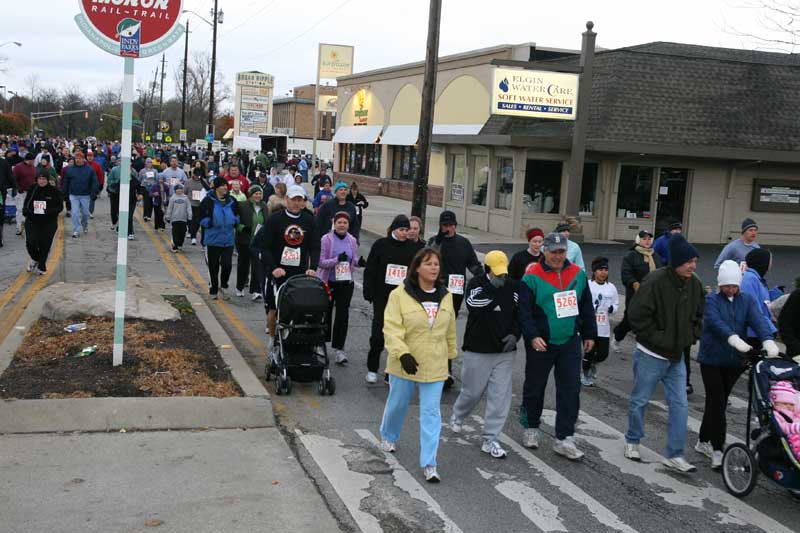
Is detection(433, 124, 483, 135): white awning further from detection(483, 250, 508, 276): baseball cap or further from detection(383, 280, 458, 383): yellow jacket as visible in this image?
detection(383, 280, 458, 383): yellow jacket

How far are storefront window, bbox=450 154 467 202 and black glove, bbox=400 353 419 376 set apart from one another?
22.1m

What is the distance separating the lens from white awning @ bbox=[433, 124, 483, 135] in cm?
3209

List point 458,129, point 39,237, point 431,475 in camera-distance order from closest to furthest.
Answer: point 431,475, point 39,237, point 458,129

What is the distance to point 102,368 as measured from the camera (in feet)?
26.9

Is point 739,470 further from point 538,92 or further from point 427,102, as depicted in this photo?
point 538,92

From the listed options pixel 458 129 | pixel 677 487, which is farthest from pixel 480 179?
pixel 677 487

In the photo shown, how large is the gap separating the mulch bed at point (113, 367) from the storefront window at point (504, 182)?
53.2ft

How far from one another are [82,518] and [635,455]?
4.27 m

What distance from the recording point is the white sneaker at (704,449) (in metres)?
7.28

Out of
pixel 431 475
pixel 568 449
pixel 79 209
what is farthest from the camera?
pixel 79 209

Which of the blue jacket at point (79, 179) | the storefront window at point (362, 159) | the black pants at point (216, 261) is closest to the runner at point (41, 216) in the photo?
the black pants at point (216, 261)

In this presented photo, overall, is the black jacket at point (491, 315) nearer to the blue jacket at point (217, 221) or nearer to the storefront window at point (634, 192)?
the blue jacket at point (217, 221)

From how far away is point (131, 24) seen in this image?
7.80 metres

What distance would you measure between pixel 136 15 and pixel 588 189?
19004mm
